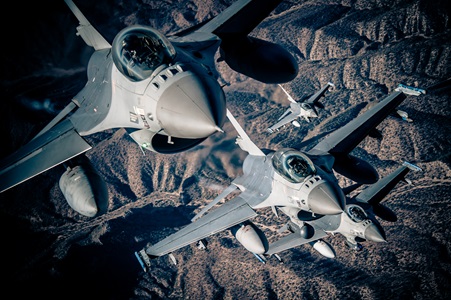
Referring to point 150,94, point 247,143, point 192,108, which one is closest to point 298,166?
point 247,143

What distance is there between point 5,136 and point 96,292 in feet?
37.6

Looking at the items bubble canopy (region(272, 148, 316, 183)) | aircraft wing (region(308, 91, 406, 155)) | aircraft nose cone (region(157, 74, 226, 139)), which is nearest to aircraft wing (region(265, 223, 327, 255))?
aircraft wing (region(308, 91, 406, 155))

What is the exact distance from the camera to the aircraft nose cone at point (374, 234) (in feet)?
27.0

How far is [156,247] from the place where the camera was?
899 cm

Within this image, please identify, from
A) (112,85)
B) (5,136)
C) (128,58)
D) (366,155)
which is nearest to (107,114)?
(112,85)

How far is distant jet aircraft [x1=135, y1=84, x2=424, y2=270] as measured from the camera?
24.1 feet

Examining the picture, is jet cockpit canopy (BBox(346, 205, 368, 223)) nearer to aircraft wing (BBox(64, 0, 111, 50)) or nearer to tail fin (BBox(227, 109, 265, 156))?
tail fin (BBox(227, 109, 265, 156))

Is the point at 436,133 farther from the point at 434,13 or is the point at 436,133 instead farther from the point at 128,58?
the point at 128,58

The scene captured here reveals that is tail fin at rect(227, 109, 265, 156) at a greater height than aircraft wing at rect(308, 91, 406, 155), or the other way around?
tail fin at rect(227, 109, 265, 156)

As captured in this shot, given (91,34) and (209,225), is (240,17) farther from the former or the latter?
(209,225)

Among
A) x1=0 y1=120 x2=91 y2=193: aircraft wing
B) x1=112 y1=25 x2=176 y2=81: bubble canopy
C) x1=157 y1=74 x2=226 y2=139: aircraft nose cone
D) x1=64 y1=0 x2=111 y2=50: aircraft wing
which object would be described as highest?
x1=64 y1=0 x2=111 y2=50: aircraft wing

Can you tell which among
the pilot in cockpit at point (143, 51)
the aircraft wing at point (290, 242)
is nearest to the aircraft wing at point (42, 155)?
the pilot in cockpit at point (143, 51)

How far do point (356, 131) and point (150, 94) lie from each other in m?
8.92

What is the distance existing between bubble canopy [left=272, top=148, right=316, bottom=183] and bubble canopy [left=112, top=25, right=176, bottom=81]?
5.24 m
